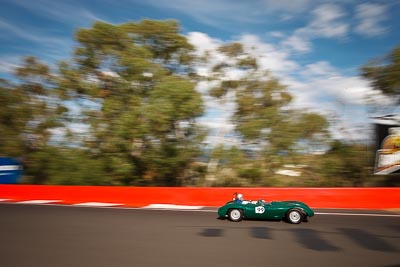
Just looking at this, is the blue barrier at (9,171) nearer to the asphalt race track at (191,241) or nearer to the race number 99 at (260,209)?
the asphalt race track at (191,241)

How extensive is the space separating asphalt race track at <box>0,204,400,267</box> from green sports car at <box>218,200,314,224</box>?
0.20 m

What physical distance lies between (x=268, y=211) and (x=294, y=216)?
661 mm

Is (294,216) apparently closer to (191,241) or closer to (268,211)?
(268,211)

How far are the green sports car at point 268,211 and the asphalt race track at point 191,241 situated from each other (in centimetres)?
20

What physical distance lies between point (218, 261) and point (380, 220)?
18.5 feet

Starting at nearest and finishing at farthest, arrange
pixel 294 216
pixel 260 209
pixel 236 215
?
pixel 294 216 < pixel 260 209 < pixel 236 215

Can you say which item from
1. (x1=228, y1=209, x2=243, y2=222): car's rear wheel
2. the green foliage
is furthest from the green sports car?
the green foliage

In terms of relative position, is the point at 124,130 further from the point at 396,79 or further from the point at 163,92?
the point at 396,79

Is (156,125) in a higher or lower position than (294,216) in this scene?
higher

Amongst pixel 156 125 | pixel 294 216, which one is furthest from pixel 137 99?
pixel 294 216

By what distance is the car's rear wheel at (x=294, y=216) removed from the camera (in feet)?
24.7

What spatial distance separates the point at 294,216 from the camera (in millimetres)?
7574

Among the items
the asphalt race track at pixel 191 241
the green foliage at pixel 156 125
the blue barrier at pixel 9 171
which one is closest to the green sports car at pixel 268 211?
the asphalt race track at pixel 191 241

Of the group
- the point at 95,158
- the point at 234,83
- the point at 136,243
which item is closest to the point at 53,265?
the point at 136,243
